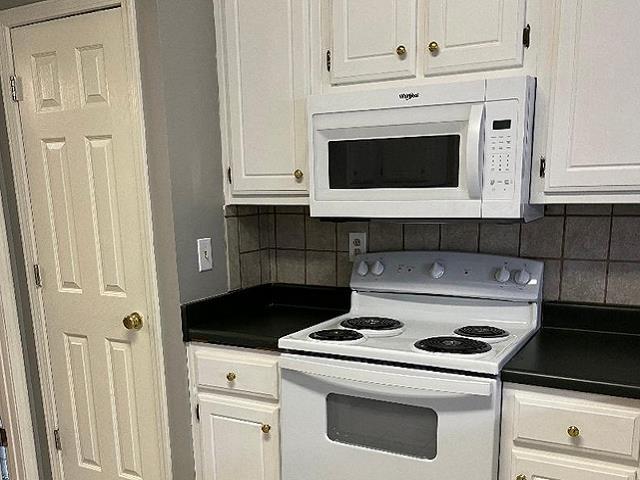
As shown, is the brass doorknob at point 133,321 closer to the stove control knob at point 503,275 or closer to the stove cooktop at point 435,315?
the stove cooktop at point 435,315

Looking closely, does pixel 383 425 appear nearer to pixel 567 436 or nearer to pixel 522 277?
pixel 567 436

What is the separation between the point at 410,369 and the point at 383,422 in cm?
21

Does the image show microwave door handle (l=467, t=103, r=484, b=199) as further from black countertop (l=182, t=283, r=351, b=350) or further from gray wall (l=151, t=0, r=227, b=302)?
gray wall (l=151, t=0, r=227, b=302)

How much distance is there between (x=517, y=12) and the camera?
1485 millimetres

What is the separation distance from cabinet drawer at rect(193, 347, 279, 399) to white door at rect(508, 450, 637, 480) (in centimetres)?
77

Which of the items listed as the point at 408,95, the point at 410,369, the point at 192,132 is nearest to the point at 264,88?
the point at 192,132

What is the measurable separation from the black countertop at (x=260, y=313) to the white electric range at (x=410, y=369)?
0.12m

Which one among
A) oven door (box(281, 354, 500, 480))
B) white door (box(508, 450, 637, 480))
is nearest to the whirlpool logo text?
oven door (box(281, 354, 500, 480))

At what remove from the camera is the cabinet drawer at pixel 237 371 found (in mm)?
1751

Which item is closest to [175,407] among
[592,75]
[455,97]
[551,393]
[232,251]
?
[232,251]

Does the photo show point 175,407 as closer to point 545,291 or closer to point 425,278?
point 425,278

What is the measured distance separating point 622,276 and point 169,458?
5.73ft

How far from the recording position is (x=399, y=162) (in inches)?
65.7

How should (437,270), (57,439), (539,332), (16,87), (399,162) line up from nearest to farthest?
(399,162), (539,332), (437,270), (16,87), (57,439)
